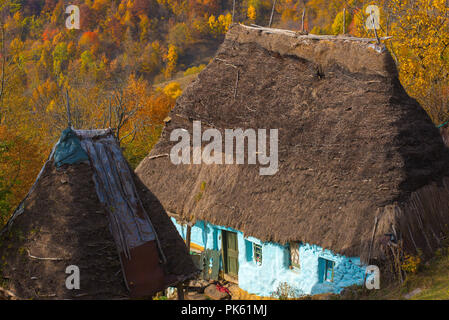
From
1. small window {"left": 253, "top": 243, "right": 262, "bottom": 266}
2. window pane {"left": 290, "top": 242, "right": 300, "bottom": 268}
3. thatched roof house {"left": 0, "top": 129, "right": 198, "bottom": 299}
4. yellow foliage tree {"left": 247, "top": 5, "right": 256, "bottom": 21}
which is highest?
yellow foliage tree {"left": 247, "top": 5, "right": 256, "bottom": 21}

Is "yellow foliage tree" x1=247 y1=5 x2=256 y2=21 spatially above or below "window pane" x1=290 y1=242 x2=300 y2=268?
above

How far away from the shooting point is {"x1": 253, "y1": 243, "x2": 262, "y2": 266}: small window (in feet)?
50.7

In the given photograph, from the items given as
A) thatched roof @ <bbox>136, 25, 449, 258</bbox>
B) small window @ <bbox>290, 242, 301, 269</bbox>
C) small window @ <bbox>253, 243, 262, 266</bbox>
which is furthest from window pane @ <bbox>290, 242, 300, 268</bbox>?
small window @ <bbox>253, 243, 262, 266</bbox>

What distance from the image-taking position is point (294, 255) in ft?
47.6

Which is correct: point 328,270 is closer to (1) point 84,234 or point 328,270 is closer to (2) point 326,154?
(2) point 326,154

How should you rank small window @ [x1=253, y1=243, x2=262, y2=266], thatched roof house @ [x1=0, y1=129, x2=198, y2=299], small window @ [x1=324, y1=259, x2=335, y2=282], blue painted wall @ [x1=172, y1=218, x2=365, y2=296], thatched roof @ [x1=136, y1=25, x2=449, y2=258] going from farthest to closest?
1. small window @ [x1=253, y1=243, x2=262, y2=266]
2. small window @ [x1=324, y1=259, x2=335, y2=282]
3. thatched roof @ [x1=136, y1=25, x2=449, y2=258]
4. blue painted wall @ [x1=172, y1=218, x2=365, y2=296]
5. thatched roof house @ [x1=0, y1=129, x2=198, y2=299]

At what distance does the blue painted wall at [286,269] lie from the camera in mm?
13274

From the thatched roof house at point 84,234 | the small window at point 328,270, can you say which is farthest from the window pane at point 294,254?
the thatched roof house at point 84,234

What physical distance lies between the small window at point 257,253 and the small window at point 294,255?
4.05 feet

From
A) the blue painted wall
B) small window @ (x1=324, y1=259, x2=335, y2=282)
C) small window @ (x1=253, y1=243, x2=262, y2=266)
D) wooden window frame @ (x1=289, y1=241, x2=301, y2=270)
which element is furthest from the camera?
small window @ (x1=253, y1=243, x2=262, y2=266)

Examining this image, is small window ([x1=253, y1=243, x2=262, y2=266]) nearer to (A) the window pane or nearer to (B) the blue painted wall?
(B) the blue painted wall

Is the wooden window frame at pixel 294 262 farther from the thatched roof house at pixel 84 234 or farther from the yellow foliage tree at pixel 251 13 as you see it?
the yellow foliage tree at pixel 251 13

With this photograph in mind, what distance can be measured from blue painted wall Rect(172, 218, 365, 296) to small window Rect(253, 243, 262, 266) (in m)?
0.10
